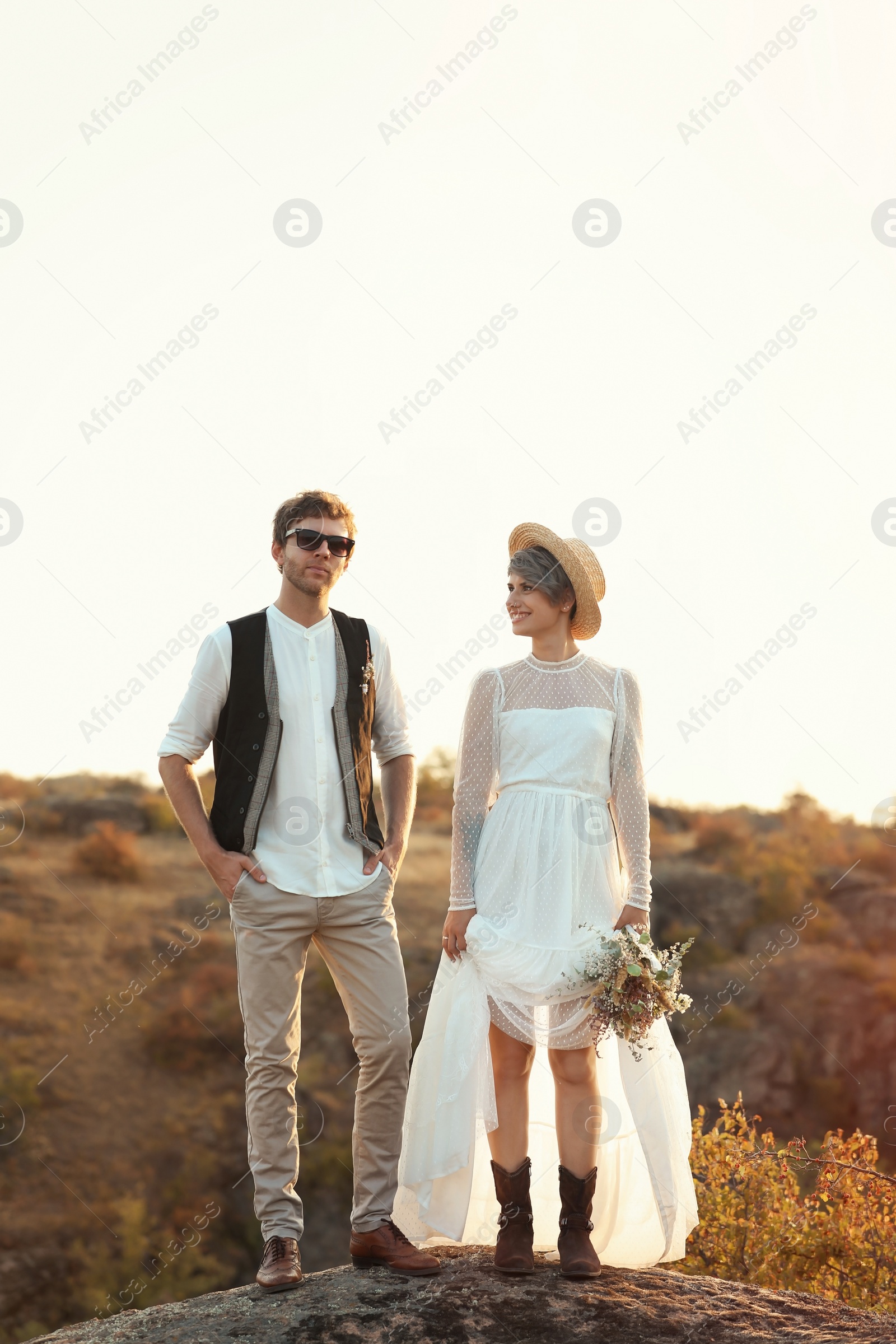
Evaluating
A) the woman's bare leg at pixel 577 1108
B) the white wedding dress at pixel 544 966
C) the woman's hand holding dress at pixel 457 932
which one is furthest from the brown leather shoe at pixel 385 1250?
the woman's hand holding dress at pixel 457 932

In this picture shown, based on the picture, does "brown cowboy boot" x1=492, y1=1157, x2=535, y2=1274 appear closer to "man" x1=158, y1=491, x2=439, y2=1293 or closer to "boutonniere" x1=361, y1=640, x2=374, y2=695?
"man" x1=158, y1=491, x2=439, y2=1293

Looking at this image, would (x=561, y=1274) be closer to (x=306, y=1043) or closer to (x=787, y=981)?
(x=306, y=1043)

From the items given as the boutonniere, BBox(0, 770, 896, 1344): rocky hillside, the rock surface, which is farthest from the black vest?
BBox(0, 770, 896, 1344): rocky hillside

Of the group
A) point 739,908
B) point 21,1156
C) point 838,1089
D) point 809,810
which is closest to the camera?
point 21,1156

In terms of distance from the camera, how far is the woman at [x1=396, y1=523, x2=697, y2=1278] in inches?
163

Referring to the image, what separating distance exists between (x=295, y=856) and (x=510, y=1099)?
118 cm

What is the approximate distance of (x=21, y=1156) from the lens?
630 inches

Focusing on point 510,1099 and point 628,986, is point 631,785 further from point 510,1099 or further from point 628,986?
point 510,1099

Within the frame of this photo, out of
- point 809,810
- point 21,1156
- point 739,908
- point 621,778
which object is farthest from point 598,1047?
point 809,810

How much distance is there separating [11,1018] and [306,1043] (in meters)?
4.67

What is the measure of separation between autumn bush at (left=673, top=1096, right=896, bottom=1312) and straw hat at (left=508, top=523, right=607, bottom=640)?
3205 mm

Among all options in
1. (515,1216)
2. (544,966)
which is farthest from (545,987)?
(515,1216)

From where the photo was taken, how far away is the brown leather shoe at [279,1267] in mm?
4023

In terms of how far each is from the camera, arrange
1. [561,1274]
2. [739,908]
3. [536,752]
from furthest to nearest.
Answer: [739,908] → [536,752] → [561,1274]
